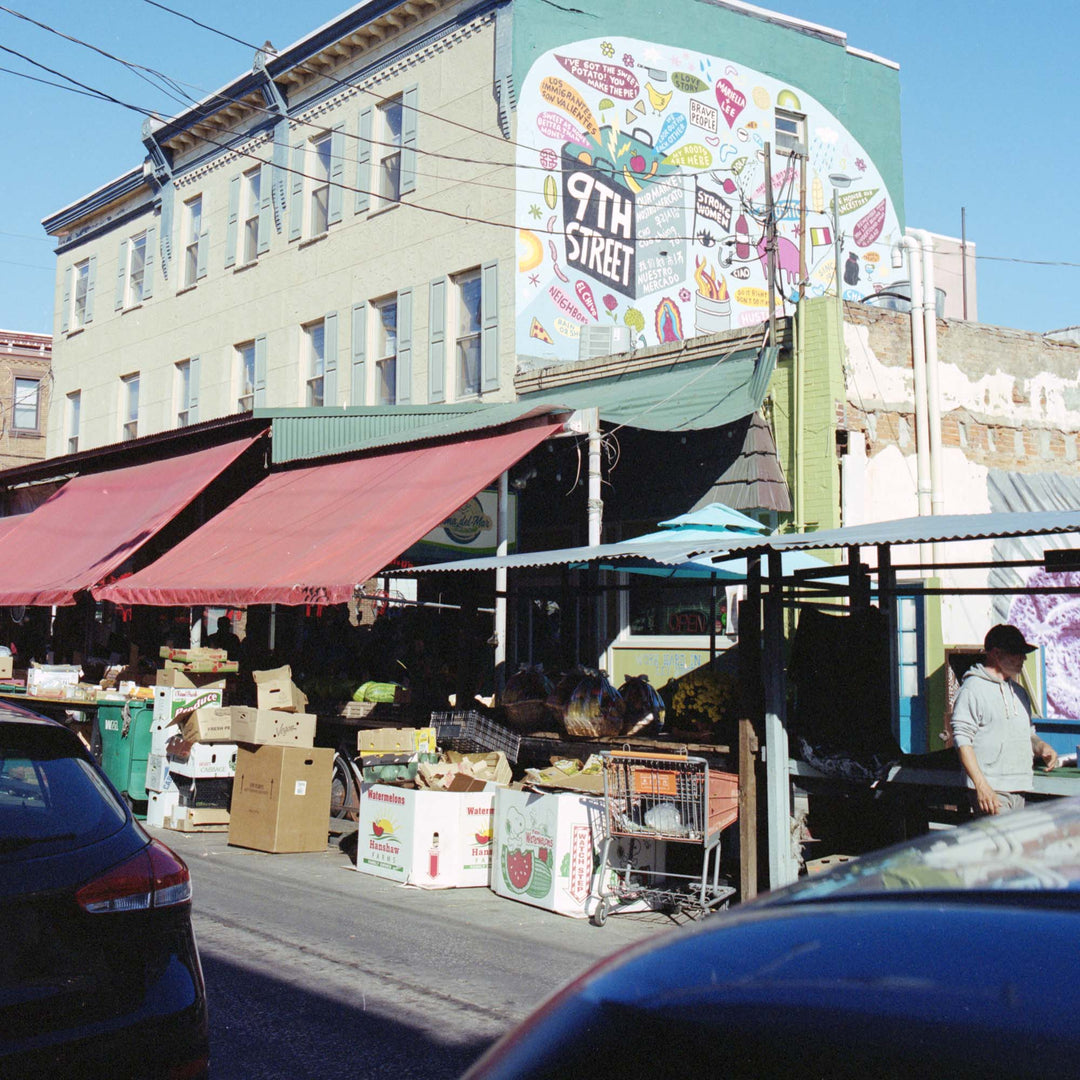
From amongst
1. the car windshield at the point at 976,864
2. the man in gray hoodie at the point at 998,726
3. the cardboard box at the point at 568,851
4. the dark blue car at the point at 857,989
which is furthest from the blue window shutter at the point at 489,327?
the dark blue car at the point at 857,989

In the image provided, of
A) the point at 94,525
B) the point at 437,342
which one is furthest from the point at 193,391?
the point at 94,525

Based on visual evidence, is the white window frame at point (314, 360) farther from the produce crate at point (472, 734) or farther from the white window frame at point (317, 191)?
the produce crate at point (472, 734)

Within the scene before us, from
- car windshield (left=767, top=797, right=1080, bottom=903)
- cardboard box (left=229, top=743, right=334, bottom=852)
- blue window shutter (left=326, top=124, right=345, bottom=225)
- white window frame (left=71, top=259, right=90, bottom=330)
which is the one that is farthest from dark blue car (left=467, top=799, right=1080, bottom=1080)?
white window frame (left=71, top=259, right=90, bottom=330)

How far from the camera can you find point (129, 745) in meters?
13.3

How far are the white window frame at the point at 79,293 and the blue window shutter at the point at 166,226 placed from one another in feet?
14.0

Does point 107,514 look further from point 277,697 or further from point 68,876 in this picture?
point 68,876

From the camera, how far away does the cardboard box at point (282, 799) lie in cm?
1115

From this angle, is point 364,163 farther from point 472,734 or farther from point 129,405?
point 472,734

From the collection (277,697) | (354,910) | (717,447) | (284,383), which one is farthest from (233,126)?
(354,910)

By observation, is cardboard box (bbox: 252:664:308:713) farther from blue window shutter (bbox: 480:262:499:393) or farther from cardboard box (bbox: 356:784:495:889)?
blue window shutter (bbox: 480:262:499:393)

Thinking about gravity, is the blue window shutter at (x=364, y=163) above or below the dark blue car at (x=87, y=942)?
above

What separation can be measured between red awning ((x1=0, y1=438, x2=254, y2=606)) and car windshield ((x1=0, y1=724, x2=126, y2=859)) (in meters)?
11.1

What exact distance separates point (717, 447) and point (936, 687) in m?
3.92

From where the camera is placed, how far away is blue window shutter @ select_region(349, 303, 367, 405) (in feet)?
70.3
